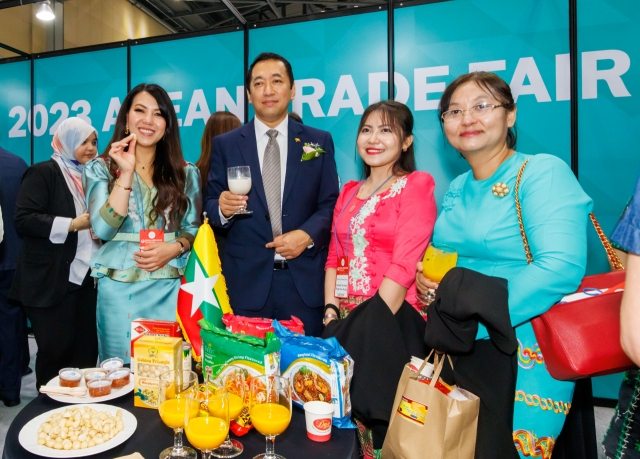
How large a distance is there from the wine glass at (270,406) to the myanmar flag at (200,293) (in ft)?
1.53

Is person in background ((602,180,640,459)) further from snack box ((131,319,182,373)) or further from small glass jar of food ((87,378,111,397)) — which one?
small glass jar of food ((87,378,111,397))

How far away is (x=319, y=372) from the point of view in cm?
119

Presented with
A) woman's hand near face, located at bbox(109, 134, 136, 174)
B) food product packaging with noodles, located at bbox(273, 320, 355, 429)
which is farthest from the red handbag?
woman's hand near face, located at bbox(109, 134, 136, 174)

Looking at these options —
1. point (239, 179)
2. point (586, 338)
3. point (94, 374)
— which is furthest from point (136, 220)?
point (586, 338)

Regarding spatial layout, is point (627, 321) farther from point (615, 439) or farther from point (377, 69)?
point (377, 69)

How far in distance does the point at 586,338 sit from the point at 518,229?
0.39 m

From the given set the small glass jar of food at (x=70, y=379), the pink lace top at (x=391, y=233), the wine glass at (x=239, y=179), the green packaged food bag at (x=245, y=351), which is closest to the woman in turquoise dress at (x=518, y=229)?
the pink lace top at (x=391, y=233)

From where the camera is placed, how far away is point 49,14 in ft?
15.6

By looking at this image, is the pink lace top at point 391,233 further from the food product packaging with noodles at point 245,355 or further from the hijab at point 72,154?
the hijab at point 72,154

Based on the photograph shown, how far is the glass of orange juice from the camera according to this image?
1063mm

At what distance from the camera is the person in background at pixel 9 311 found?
3.09 meters

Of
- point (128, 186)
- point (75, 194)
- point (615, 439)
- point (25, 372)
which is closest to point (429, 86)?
point (128, 186)

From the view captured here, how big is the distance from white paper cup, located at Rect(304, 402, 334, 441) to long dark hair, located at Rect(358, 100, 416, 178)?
1.13 m

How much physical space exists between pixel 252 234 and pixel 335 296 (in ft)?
1.70
